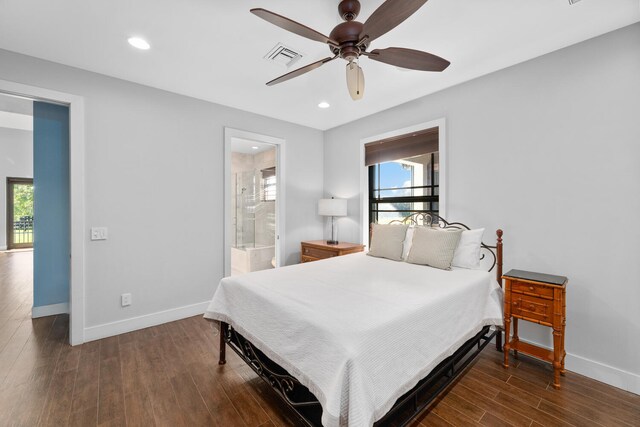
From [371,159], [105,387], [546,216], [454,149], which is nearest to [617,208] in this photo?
[546,216]

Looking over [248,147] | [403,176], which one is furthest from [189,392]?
[248,147]

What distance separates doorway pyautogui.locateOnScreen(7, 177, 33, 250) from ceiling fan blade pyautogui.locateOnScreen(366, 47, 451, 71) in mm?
10008

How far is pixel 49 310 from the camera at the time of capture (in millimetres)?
3354

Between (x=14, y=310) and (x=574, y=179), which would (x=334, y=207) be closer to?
(x=574, y=179)

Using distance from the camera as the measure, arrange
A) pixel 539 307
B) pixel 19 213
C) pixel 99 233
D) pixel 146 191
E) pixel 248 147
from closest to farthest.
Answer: pixel 539 307, pixel 99 233, pixel 146 191, pixel 248 147, pixel 19 213

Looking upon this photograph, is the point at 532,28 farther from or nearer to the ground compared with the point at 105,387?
farther from the ground

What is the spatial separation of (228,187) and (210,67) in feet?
4.81

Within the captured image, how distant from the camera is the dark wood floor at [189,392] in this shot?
174cm

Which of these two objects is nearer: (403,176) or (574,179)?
(574,179)

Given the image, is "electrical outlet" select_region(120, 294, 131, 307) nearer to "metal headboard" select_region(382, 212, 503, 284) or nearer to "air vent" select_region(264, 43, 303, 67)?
"air vent" select_region(264, 43, 303, 67)

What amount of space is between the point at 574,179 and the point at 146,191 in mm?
4092

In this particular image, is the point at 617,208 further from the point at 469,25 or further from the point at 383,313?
the point at 383,313

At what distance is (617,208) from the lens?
209 cm

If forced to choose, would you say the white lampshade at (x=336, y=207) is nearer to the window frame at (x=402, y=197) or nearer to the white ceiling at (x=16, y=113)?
the window frame at (x=402, y=197)
